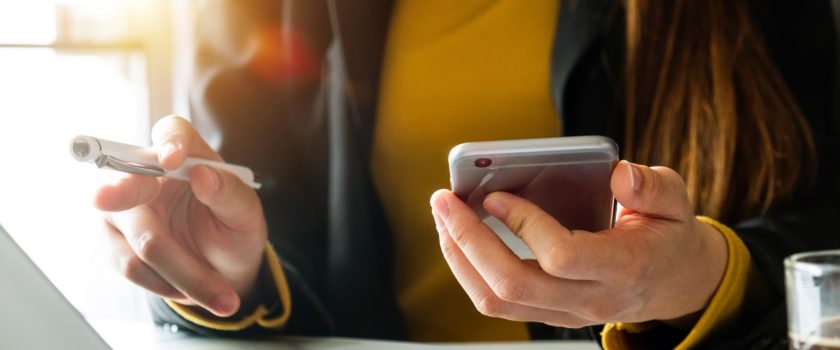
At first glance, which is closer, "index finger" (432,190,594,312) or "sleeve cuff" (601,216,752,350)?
"index finger" (432,190,594,312)

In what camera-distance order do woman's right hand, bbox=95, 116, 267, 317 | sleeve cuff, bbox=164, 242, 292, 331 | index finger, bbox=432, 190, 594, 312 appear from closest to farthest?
index finger, bbox=432, 190, 594, 312 → woman's right hand, bbox=95, 116, 267, 317 → sleeve cuff, bbox=164, 242, 292, 331

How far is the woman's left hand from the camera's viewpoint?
1.22 ft

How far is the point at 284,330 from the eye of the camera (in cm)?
68

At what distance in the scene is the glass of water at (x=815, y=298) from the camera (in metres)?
0.38

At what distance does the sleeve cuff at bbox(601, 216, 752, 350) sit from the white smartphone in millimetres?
110

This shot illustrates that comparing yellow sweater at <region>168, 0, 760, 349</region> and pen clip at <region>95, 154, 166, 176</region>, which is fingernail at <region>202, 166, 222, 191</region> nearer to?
pen clip at <region>95, 154, 166, 176</region>

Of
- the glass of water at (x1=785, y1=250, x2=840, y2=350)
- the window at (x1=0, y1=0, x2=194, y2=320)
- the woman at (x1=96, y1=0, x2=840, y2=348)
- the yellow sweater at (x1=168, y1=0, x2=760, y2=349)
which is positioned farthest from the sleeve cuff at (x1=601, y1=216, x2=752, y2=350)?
the window at (x1=0, y1=0, x2=194, y2=320)

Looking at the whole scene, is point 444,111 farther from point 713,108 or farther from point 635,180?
point 635,180

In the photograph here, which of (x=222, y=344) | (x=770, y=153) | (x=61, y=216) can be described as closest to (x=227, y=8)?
(x=61, y=216)

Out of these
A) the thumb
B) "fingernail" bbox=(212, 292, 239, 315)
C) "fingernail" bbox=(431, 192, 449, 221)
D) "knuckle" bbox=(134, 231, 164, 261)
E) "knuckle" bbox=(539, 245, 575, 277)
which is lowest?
"fingernail" bbox=(212, 292, 239, 315)

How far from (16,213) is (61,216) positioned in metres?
0.37

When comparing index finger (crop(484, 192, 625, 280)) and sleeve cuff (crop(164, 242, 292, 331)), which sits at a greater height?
index finger (crop(484, 192, 625, 280))

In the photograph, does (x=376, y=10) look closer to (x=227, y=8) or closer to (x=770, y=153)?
(x=227, y=8)

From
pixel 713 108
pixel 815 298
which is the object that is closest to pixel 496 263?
pixel 815 298
